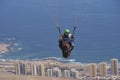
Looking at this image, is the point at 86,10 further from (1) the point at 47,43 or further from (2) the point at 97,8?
(1) the point at 47,43

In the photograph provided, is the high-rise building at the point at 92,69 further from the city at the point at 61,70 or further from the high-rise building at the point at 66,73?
the high-rise building at the point at 66,73

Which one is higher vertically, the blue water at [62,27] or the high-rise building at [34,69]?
the blue water at [62,27]

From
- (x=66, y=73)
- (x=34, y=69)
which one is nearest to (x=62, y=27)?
(x=34, y=69)

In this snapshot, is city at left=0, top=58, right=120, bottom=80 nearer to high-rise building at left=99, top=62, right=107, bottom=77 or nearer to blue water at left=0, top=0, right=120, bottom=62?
high-rise building at left=99, top=62, right=107, bottom=77

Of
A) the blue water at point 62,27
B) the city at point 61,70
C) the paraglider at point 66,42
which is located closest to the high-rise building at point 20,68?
the city at point 61,70

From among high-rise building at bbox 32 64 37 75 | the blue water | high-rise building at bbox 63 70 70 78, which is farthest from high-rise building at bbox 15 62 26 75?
the blue water

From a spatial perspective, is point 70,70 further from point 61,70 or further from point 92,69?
point 92,69

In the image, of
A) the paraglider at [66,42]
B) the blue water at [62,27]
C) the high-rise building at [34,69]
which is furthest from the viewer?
the blue water at [62,27]
